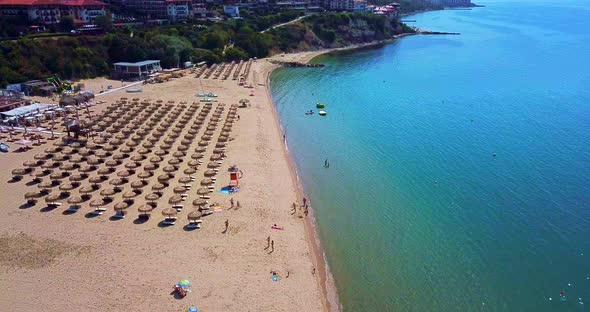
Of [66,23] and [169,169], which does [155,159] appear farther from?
[66,23]

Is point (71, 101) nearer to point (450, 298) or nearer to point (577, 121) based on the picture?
point (450, 298)

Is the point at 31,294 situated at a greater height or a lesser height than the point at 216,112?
lesser

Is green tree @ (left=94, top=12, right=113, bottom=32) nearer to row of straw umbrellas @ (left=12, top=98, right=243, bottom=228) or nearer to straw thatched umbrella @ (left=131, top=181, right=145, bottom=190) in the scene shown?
row of straw umbrellas @ (left=12, top=98, right=243, bottom=228)

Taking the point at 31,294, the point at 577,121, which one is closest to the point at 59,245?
the point at 31,294

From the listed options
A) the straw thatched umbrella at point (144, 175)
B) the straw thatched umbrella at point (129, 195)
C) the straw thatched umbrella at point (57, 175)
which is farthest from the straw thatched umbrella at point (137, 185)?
the straw thatched umbrella at point (57, 175)

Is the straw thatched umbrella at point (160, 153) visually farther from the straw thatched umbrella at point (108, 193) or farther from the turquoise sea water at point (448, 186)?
the turquoise sea water at point (448, 186)

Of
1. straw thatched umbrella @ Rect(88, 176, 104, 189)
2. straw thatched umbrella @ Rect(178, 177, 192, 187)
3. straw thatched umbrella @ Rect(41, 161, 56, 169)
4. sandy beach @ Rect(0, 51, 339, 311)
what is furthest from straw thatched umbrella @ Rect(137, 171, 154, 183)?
straw thatched umbrella @ Rect(41, 161, 56, 169)
